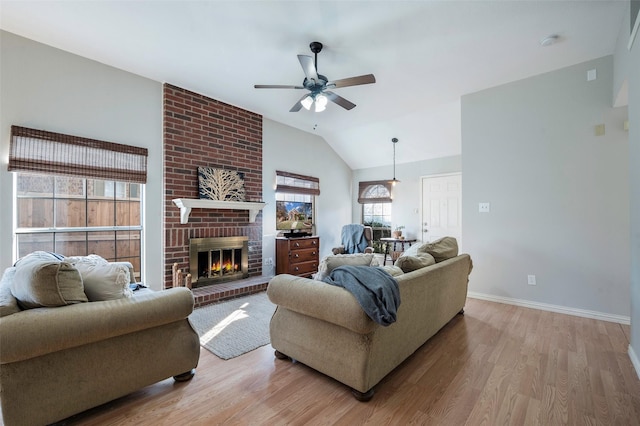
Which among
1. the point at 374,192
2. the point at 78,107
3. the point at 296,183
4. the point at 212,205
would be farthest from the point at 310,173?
the point at 78,107

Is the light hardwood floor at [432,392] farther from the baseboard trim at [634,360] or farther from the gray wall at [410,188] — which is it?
the gray wall at [410,188]

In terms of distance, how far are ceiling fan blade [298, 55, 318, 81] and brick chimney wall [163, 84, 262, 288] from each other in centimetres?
204

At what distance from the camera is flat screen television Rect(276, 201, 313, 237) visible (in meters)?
5.29

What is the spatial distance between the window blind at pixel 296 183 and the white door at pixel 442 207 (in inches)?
93.6

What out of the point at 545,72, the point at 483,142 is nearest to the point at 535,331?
the point at 483,142

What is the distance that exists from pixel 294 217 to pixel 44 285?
14.0ft

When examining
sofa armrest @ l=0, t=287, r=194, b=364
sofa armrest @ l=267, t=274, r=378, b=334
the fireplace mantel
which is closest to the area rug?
sofa armrest @ l=0, t=287, r=194, b=364

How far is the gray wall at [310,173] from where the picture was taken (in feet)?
16.7

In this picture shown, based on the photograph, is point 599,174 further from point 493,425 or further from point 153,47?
point 153,47

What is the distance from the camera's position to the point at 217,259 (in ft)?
13.9

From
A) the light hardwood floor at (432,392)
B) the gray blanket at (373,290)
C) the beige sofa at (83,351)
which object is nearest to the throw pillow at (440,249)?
the light hardwood floor at (432,392)

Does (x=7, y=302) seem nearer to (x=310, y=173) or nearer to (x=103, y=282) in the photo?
(x=103, y=282)

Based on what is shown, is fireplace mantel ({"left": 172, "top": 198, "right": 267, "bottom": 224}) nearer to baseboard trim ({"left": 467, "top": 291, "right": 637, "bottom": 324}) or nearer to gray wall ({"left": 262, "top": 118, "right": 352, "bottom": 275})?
gray wall ({"left": 262, "top": 118, "right": 352, "bottom": 275})

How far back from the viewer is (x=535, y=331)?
282 centimetres
